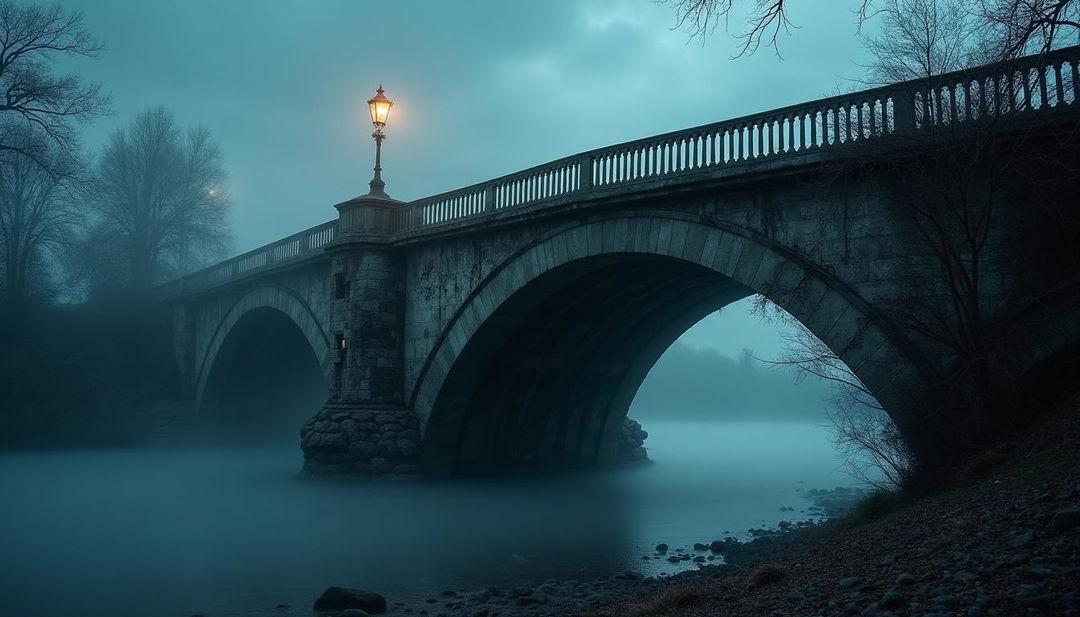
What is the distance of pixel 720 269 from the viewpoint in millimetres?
14219

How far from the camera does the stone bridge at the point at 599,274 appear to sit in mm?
11336

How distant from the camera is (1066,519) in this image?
17.6ft

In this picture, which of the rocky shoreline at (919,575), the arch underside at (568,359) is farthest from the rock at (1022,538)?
the arch underside at (568,359)

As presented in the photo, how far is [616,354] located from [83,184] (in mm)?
17403

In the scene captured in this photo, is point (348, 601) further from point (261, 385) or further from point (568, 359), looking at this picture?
point (261, 385)

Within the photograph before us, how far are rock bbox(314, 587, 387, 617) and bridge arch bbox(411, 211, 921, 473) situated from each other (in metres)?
7.02

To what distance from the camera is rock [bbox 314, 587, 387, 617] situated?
30.3 ft

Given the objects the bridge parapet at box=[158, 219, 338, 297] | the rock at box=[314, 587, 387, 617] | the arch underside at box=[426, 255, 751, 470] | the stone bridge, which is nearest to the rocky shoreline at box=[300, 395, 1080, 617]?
the rock at box=[314, 587, 387, 617]

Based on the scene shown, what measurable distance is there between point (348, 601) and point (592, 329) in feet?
46.6

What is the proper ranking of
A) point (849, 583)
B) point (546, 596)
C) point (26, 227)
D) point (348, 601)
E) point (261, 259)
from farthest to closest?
point (26, 227) < point (261, 259) < point (546, 596) < point (348, 601) < point (849, 583)

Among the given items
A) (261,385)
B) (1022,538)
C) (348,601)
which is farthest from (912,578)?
(261,385)

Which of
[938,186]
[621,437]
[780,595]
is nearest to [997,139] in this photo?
[938,186]

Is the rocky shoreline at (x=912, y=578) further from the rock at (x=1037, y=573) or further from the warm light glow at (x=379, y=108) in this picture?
the warm light glow at (x=379, y=108)

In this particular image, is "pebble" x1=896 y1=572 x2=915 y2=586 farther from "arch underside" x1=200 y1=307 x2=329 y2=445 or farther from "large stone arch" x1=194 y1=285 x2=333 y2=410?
"arch underside" x1=200 y1=307 x2=329 y2=445
